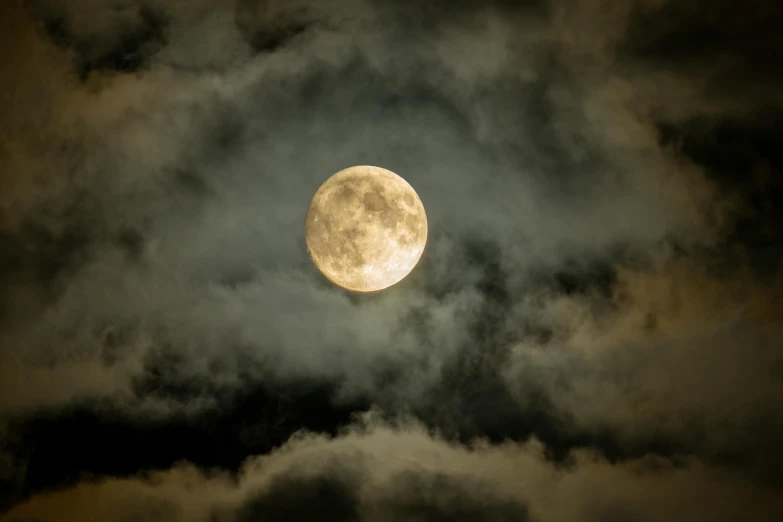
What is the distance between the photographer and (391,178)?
1102cm

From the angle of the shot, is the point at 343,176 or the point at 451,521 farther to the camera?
the point at 451,521

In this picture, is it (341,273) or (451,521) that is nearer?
(341,273)

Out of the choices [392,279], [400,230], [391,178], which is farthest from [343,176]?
[392,279]

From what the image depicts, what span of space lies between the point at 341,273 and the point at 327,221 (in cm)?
129

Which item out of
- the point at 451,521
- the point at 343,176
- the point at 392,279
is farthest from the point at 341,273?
the point at 451,521

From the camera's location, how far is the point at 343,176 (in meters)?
10.9

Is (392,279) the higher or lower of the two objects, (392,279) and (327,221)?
the lower

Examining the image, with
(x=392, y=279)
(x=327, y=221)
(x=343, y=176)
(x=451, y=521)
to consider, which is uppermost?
(x=343, y=176)

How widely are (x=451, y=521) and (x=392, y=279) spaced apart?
11875 mm

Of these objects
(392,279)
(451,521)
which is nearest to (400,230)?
(392,279)

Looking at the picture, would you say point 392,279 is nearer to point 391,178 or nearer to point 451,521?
point 391,178

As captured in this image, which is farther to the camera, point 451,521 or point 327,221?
point 451,521

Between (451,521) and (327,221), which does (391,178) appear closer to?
(327,221)

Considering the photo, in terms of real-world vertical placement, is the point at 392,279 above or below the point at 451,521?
above
